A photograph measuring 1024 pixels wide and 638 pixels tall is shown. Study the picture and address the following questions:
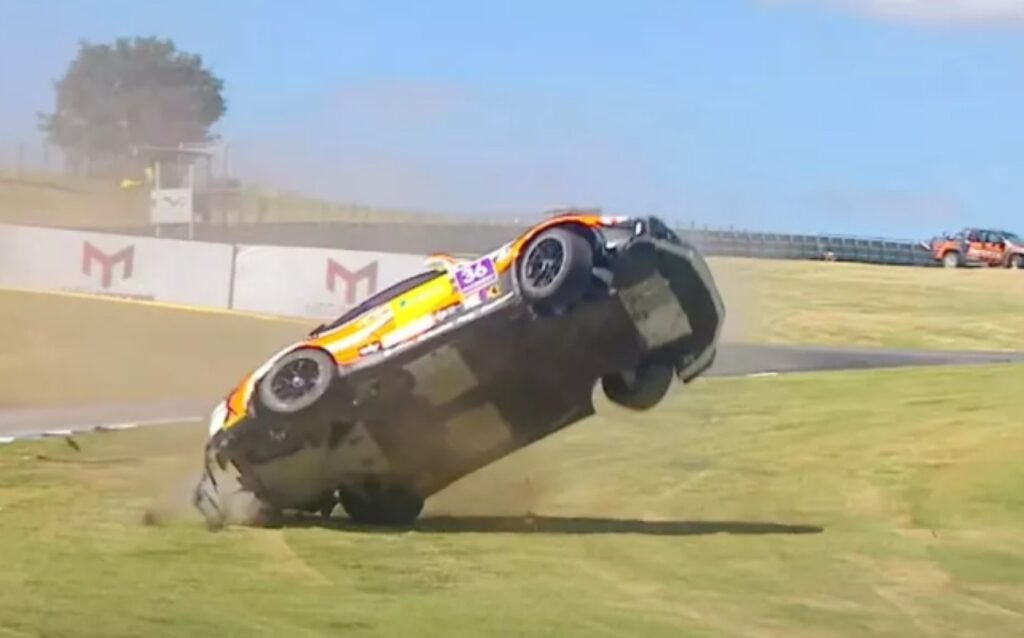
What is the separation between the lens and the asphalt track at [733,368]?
75.4 ft

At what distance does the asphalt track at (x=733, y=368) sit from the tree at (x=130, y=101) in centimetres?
2203

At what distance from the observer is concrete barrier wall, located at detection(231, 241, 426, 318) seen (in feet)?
115

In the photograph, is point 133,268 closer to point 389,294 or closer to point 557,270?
point 389,294

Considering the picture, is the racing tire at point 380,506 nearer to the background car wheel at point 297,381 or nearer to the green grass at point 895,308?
the background car wheel at point 297,381

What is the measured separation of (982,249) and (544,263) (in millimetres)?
56574

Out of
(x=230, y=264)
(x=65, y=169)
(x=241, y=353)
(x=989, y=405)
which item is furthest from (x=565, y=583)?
(x=65, y=169)

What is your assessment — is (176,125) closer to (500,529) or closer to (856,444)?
(856,444)

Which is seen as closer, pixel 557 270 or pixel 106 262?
pixel 557 270

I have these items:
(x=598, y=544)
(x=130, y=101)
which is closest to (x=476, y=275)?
(x=598, y=544)

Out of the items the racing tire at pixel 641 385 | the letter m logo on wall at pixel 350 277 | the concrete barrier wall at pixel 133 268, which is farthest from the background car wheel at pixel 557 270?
the concrete barrier wall at pixel 133 268

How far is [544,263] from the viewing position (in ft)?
41.6

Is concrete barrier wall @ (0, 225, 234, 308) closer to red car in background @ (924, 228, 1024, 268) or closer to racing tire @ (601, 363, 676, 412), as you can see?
racing tire @ (601, 363, 676, 412)

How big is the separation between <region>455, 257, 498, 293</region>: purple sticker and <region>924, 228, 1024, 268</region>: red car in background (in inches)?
2167

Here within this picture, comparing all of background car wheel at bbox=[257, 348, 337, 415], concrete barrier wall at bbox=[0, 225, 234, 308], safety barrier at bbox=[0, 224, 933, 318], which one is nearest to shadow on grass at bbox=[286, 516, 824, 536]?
background car wheel at bbox=[257, 348, 337, 415]
